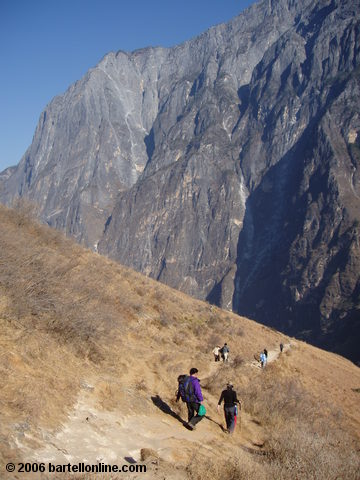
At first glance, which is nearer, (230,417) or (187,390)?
(187,390)

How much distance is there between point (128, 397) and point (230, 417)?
2.73 meters

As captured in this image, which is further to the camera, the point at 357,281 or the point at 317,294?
the point at 317,294

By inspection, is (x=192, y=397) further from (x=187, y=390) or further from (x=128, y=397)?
(x=128, y=397)

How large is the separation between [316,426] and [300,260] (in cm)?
18799

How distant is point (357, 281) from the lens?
159500mm

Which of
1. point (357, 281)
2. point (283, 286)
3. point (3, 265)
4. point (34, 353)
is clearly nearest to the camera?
point (34, 353)

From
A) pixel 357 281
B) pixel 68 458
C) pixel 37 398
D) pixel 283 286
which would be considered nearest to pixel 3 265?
pixel 37 398

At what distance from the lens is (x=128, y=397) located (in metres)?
10.5

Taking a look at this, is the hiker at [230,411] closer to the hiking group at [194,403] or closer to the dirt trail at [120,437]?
the hiking group at [194,403]

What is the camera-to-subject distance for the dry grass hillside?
7.48m

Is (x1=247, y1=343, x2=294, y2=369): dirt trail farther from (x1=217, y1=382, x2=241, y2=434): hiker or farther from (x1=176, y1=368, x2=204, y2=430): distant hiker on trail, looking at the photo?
(x1=176, y1=368, x2=204, y2=430): distant hiker on trail

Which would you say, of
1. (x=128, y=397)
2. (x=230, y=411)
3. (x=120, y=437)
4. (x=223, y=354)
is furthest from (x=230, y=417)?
(x=223, y=354)

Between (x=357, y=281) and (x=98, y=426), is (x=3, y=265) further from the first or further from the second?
(x=357, y=281)

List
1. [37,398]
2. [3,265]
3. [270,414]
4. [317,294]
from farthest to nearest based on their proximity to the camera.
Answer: [317,294]
[270,414]
[3,265]
[37,398]
